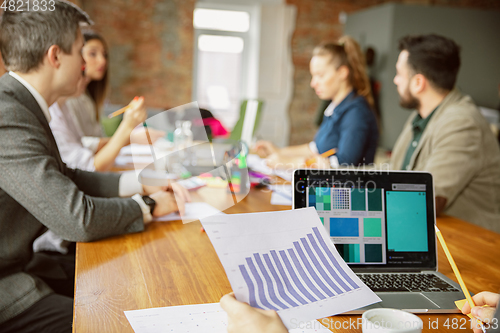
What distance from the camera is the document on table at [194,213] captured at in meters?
1.31

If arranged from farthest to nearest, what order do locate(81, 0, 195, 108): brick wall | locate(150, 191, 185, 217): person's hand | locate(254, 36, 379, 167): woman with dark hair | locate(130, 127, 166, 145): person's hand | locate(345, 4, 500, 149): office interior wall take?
1. locate(81, 0, 195, 108): brick wall
2. locate(345, 4, 500, 149): office interior wall
3. locate(254, 36, 379, 167): woman with dark hair
4. locate(130, 127, 166, 145): person's hand
5. locate(150, 191, 185, 217): person's hand

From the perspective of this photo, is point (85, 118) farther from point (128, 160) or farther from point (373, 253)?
point (373, 253)

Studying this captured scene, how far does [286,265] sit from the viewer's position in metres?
0.63

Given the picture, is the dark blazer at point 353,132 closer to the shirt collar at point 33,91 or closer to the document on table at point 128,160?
the document on table at point 128,160

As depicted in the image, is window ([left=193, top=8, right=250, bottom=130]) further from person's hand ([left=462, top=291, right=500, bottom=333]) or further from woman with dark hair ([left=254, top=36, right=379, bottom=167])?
person's hand ([left=462, top=291, right=500, bottom=333])

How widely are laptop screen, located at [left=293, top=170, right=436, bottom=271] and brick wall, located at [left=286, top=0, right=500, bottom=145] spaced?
5419 mm

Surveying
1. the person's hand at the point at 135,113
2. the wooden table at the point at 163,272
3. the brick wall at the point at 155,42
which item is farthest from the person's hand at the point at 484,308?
the brick wall at the point at 155,42

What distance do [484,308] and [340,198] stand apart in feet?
1.16

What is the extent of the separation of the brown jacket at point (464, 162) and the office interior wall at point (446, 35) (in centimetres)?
350

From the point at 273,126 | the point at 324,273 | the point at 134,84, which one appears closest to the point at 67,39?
the point at 324,273

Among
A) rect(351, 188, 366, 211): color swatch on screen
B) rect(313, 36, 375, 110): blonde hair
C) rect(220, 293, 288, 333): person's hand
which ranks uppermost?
rect(313, 36, 375, 110): blonde hair

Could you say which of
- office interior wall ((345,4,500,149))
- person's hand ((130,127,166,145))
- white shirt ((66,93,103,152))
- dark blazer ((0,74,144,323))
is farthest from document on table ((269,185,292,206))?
office interior wall ((345,4,500,149))

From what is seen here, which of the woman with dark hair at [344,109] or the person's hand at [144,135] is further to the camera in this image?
the woman with dark hair at [344,109]

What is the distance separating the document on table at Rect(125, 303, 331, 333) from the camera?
2.26 feet
